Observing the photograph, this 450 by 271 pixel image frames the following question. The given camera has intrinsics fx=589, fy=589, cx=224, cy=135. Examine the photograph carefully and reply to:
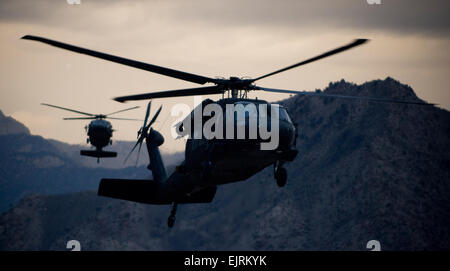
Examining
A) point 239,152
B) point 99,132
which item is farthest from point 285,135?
point 99,132

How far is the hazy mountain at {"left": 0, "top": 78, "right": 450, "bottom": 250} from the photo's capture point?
120 metres

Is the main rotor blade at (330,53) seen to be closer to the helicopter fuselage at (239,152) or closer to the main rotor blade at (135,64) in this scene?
the helicopter fuselage at (239,152)

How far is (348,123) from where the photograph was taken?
14775cm

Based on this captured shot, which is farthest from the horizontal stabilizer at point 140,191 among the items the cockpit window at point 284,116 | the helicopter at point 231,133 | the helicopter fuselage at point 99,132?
the helicopter fuselage at point 99,132

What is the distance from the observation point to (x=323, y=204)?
427 feet

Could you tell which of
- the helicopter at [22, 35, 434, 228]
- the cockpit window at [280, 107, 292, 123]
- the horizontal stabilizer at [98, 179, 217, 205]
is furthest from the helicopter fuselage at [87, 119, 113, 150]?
the cockpit window at [280, 107, 292, 123]

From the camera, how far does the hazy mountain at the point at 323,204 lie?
120m

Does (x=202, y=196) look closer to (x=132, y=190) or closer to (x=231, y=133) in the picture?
(x=132, y=190)

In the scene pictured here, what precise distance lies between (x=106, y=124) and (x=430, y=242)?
7924 centimetres

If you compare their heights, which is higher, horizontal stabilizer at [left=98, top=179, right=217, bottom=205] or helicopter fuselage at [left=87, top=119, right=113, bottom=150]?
helicopter fuselage at [left=87, top=119, right=113, bottom=150]

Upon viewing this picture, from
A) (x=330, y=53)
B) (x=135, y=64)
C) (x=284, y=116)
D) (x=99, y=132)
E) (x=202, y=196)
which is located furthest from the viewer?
(x=99, y=132)

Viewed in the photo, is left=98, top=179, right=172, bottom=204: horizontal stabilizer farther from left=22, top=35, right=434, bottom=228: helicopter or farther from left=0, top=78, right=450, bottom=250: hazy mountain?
left=0, top=78, right=450, bottom=250: hazy mountain
